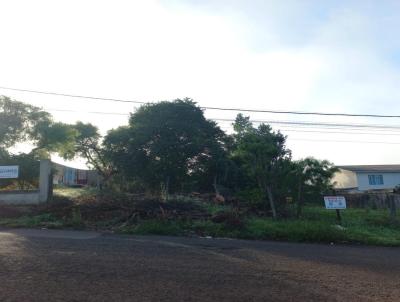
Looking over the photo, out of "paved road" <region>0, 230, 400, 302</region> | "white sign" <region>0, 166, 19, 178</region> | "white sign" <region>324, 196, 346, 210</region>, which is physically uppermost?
"white sign" <region>0, 166, 19, 178</region>

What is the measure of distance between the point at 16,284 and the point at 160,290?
2.23m

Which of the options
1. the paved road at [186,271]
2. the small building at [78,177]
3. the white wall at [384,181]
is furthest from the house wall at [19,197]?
the white wall at [384,181]

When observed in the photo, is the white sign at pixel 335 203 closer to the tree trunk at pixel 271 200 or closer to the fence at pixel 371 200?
the tree trunk at pixel 271 200

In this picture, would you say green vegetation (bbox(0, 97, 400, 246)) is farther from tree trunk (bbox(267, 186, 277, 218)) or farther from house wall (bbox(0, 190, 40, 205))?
house wall (bbox(0, 190, 40, 205))

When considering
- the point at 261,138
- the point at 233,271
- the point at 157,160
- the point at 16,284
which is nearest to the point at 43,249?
the point at 16,284

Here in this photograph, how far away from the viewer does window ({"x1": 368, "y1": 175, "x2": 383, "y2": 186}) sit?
46.3 meters

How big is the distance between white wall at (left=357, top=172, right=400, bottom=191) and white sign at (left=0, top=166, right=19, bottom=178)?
37.7 metres

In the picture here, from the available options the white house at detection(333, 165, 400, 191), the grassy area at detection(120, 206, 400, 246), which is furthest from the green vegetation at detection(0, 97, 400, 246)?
the white house at detection(333, 165, 400, 191)

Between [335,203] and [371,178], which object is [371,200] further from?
[371,178]

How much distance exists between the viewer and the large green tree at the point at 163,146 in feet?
92.3

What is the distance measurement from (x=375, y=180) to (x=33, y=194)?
129ft

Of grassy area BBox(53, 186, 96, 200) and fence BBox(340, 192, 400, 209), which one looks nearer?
grassy area BBox(53, 186, 96, 200)

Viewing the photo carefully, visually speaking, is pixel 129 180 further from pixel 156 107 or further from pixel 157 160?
pixel 156 107

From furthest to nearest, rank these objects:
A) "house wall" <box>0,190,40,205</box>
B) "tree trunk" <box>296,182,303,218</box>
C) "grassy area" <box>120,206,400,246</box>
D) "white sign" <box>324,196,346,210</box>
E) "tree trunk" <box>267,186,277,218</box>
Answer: "house wall" <box>0,190,40,205</box> < "tree trunk" <box>296,182,303,218</box> < "tree trunk" <box>267,186,277,218</box> < "white sign" <box>324,196,346,210</box> < "grassy area" <box>120,206,400,246</box>
